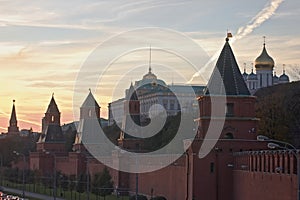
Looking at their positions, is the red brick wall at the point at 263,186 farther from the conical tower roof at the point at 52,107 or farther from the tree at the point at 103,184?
the conical tower roof at the point at 52,107

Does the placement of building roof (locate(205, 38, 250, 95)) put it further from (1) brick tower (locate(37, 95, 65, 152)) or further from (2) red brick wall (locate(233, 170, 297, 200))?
(1) brick tower (locate(37, 95, 65, 152))

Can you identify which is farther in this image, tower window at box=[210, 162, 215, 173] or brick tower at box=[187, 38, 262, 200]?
tower window at box=[210, 162, 215, 173]

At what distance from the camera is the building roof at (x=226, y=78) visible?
41.3 meters

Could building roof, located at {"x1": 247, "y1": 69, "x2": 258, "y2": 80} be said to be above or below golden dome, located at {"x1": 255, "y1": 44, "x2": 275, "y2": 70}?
below

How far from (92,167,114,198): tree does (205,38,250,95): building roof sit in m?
18.9

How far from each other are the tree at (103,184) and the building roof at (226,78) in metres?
18.9

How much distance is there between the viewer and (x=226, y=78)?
137 feet

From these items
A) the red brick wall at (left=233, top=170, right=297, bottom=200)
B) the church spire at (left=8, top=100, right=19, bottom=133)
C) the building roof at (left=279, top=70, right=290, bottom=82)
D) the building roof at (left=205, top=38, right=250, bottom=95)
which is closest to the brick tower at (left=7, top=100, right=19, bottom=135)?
the church spire at (left=8, top=100, right=19, bottom=133)

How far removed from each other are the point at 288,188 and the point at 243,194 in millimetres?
7725

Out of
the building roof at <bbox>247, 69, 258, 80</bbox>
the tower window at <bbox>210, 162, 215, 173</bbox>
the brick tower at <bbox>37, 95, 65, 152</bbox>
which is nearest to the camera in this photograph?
the tower window at <bbox>210, 162, 215, 173</bbox>

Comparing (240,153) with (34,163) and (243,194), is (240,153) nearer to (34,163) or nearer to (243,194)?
(243,194)

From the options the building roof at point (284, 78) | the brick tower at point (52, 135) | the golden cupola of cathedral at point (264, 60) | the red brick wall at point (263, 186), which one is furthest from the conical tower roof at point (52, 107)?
the red brick wall at point (263, 186)

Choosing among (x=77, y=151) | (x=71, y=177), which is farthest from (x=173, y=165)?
(x=77, y=151)

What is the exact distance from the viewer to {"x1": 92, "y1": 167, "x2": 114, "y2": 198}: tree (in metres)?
58.7
